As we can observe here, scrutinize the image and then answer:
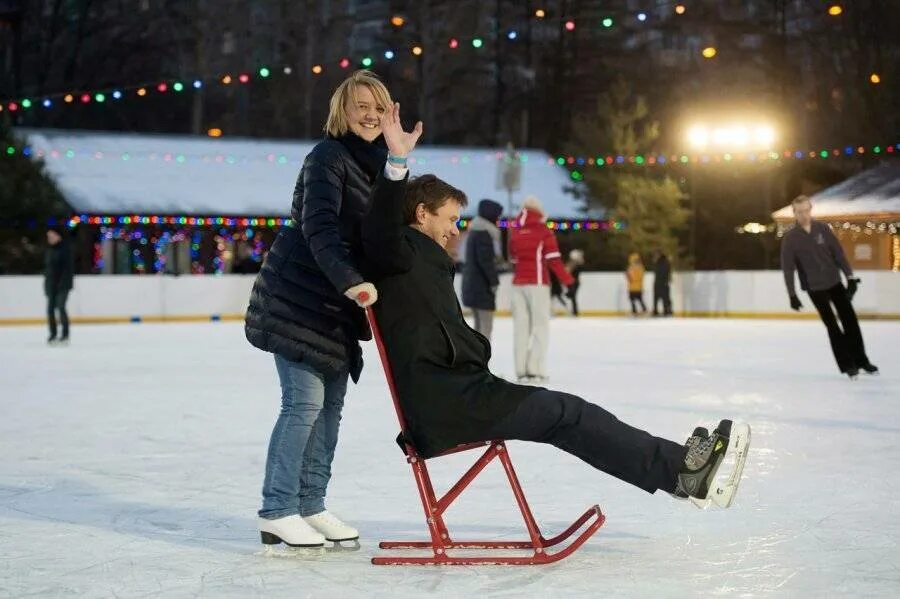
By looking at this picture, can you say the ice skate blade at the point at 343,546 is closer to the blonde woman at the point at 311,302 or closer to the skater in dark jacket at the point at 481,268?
the blonde woman at the point at 311,302

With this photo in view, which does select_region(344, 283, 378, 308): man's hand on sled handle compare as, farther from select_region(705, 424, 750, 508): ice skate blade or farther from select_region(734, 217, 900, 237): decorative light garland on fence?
select_region(734, 217, 900, 237): decorative light garland on fence

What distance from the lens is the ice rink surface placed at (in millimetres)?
3941

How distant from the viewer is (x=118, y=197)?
95.5 feet

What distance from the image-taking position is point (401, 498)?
5.39m

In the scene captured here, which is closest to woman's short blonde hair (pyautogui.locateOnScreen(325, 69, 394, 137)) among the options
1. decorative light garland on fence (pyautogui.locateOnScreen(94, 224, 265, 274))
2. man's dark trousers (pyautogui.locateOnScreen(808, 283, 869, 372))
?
man's dark trousers (pyautogui.locateOnScreen(808, 283, 869, 372))

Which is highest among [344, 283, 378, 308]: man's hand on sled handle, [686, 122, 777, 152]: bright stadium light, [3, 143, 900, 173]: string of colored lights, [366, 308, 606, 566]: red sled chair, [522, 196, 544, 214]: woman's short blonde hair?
[686, 122, 777, 152]: bright stadium light

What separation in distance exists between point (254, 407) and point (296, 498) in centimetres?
469

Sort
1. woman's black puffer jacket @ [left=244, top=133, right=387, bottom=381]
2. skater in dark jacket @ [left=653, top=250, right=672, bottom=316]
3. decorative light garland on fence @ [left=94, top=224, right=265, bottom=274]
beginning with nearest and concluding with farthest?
woman's black puffer jacket @ [left=244, top=133, right=387, bottom=381]
skater in dark jacket @ [left=653, top=250, right=672, bottom=316]
decorative light garland on fence @ [left=94, top=224, right=265, bottom=274]

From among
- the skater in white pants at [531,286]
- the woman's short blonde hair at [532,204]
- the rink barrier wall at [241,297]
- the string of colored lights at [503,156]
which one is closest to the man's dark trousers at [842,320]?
the skater in white pants at [531,286]

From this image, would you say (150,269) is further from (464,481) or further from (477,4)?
(464,481)

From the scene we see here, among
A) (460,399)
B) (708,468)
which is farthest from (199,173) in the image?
(708,468)

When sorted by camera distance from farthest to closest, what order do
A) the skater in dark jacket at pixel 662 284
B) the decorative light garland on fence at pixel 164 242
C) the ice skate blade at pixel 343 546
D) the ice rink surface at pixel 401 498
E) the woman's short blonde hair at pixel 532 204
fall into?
1. the decorative light garland on fence at pixel 164 242
2. the skater in dark jacket at pixel 662 284
3. the woman's short blonde hair at pixel 532 204
4. the ice skate blade at pixel 343 546
5. the ice rink surface at pixel 401 498

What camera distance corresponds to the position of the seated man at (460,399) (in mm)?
3969

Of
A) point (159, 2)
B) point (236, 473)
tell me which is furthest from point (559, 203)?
point (236, 473)
